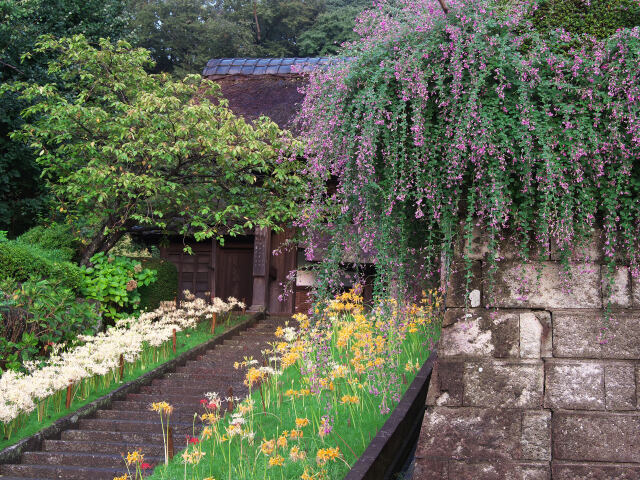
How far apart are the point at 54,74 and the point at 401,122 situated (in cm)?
1327

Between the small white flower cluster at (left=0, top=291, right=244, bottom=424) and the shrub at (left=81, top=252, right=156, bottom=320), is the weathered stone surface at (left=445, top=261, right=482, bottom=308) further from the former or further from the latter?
the shrub at (left=81, top=252, right=156, bottom=320)

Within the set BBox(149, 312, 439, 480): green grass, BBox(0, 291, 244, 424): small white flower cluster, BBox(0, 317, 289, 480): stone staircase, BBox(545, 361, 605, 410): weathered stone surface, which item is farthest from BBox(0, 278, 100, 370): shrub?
BBox(545, 361, 605, 410): weathered stone surface

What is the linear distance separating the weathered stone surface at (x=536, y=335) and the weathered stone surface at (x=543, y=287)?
2.5 inches

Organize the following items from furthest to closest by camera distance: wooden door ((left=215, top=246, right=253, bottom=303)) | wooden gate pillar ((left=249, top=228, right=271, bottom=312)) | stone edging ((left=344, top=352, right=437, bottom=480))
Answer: wooden door ((left=215, top=246, right=253, bottom=303)) → wooden gate pillar ((left=249, top=228, right=271, bottom=312)) → stone edging ((left=344, top=352, right=437, bottom=480))

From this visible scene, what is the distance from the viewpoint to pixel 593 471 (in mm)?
3305

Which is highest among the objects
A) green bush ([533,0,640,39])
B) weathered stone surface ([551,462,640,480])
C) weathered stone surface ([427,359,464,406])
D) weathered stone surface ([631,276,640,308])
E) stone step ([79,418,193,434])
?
green bush ([533,0,640,39])

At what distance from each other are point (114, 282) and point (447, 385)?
9.14m

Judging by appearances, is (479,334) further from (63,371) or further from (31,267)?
(31,267)

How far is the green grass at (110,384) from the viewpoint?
24.9ft

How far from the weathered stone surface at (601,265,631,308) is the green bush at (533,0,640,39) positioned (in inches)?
50.4

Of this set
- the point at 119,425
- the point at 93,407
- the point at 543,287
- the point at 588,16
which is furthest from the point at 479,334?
the point at 93,407

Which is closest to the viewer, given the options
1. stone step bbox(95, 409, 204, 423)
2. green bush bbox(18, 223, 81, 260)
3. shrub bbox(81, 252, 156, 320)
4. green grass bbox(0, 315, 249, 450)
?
green grass bbox(0, 315, 249, 450)

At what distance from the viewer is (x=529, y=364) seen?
3455 mm

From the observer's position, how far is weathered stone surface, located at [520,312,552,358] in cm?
346
